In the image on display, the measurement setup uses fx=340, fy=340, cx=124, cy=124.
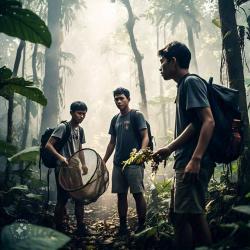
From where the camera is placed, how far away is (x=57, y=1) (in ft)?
56.7

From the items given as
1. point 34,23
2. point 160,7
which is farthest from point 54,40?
point 34,23

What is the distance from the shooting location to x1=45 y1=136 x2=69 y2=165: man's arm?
5371mm

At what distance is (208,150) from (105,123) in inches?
1662

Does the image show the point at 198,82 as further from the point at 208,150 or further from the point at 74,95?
the point at 74,95

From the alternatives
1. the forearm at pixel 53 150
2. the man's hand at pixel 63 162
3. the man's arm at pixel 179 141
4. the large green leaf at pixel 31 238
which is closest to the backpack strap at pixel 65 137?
the forearm at pixel 53 150

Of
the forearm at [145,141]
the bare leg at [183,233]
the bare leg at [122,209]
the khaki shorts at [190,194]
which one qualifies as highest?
the forearm at [145,141]

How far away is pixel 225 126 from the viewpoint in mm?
3240

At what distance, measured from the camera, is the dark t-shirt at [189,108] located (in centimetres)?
316

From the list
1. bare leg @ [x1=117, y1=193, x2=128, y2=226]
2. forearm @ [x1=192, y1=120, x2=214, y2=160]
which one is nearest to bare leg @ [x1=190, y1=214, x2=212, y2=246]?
forearm @ [x1=192, y1=120, x2=214, y2=160]

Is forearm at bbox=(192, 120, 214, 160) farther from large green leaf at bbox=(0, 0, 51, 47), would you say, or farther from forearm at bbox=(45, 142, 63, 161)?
forearm at bbox=(45, 142, 63, 161)

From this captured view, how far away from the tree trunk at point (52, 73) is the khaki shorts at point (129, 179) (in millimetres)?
9810

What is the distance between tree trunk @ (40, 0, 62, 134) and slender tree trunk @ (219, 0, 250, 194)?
436 inches

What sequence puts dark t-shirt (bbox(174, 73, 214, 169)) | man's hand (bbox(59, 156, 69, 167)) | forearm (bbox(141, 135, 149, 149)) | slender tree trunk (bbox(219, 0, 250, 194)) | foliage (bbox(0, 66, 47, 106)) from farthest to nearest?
forearm (bbox(141, 135, 149, 149)), man's hand (bbox(59, 156, 69, 167)), foliage (bbox(0, 66, 47, 106)), slender tree trunk (bbox(219, 0, 250, 194)), dark t-shirt (bbox(174, 73, 214, 169))

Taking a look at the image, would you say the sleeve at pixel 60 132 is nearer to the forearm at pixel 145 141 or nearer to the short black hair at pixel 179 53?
the forearm at pixel 145 141
